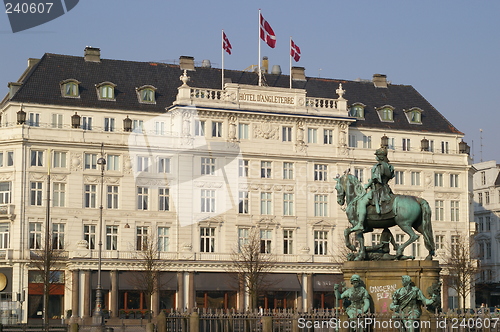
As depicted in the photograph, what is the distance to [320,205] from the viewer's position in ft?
279

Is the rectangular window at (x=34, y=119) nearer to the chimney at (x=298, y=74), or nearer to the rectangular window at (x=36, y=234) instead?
the rectangular window at (x=36, y=234)

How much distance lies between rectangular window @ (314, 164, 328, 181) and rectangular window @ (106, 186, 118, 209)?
1617 centimetres

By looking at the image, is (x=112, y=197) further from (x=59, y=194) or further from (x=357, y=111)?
(x=357, y=111)

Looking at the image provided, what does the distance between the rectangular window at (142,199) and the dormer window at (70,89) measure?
28.0 feet

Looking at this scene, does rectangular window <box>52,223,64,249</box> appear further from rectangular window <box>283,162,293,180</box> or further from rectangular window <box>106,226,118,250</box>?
rectangular window <box>283,162,293,180</box>

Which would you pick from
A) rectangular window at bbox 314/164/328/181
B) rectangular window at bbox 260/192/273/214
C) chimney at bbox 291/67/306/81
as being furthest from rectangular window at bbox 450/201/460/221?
rectangular window at bbox 260/192/273/214

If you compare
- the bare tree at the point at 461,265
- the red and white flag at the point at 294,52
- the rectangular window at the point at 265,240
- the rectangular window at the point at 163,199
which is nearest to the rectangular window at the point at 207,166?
the rectangular window at the point at 163,199

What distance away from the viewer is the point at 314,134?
8538cm

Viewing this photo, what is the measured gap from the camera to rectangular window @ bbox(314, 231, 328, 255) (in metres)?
84.4

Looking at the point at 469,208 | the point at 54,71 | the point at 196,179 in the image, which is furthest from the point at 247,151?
the point at 469,208

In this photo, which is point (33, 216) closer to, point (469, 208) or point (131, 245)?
point (131, 245)

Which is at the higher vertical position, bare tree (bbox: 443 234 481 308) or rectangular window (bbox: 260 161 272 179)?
rectangular window (bbox: 260 161 272 179)

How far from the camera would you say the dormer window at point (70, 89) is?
80.4 metres

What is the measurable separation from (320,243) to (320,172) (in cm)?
562
